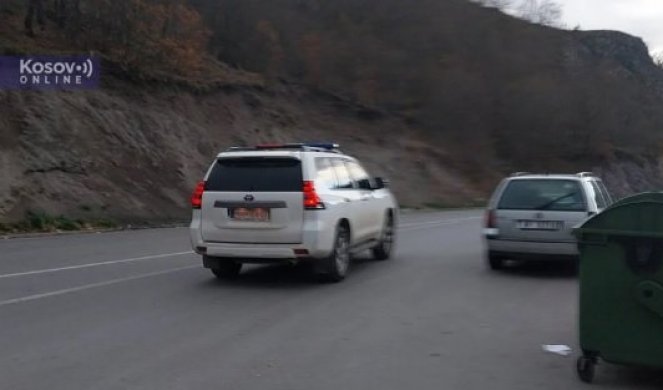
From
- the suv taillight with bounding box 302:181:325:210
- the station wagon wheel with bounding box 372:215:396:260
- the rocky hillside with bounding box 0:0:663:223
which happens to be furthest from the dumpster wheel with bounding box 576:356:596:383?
the rocky hillside with bounding box 0:0:663:223

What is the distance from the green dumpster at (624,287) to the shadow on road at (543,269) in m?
6.30

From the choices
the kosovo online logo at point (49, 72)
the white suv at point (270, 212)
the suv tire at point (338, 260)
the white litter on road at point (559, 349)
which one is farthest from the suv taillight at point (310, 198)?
the kosovo online logo at point (49, 72)

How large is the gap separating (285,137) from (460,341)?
33626 mm

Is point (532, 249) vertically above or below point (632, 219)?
below

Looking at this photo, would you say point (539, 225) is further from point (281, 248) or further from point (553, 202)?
point (281, 248)

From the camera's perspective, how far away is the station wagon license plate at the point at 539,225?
42.5ft

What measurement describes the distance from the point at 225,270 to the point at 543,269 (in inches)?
205

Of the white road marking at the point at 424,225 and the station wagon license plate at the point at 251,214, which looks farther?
the white road marking at the point at 424,225

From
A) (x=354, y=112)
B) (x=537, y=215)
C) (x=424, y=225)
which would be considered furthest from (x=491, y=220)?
(x=354, y=112)

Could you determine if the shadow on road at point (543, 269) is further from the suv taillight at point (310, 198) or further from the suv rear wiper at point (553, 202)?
the suv taillight at point (310, 198)

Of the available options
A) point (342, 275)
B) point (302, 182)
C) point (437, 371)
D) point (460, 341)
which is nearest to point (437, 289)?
point (342, 275)

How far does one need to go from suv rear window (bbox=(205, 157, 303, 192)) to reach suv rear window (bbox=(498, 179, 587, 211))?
371 centimetres

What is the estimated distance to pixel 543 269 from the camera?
14.1 meters

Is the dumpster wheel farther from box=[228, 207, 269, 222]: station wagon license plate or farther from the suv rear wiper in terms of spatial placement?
the suv rear wiper
